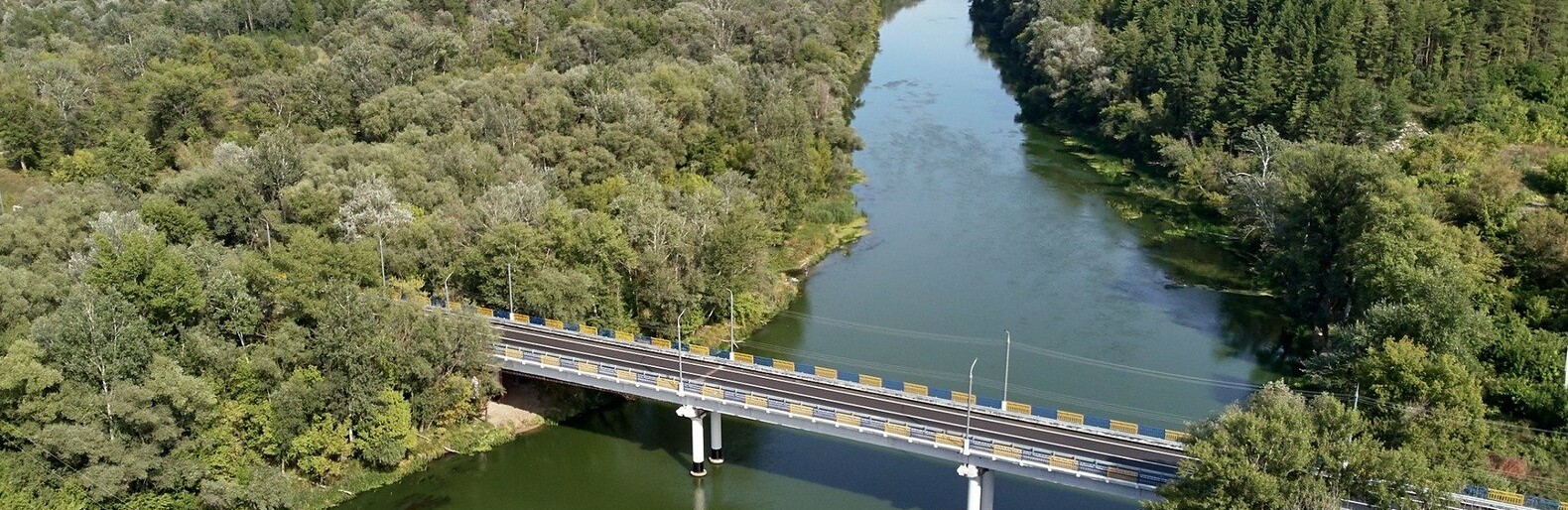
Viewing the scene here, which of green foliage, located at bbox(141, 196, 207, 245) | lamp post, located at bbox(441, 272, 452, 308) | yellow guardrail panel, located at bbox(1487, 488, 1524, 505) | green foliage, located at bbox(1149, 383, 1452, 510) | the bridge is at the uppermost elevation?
green foliage, located at bbox(141, 196, 207, 245)

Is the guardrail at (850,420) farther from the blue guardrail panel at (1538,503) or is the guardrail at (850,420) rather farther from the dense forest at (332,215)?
the blue guardrail panel at (1538,503)

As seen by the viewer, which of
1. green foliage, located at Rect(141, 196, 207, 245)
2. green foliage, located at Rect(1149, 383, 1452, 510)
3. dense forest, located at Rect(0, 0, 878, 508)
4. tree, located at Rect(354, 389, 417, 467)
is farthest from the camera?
green foliage, located at Rect(141, 196, 207, 245)

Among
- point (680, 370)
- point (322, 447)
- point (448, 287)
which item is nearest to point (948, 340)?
point (680, 370)

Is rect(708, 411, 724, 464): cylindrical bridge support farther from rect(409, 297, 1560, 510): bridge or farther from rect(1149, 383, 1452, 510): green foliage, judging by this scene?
rect(1149, 383, 1452, 510): green foliage

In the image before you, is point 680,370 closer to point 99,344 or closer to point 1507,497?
point 99,344

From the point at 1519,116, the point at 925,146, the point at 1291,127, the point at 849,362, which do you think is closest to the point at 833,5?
the point at 925,146

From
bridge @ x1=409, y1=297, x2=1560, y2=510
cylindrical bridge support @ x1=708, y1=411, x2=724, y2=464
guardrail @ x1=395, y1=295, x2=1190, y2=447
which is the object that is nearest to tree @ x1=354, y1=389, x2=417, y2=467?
guardrail @ x1=395, y1=295, x2=1190, y2=447

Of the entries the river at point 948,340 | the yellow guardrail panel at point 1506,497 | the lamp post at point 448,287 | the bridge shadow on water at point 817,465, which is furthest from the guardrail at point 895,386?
the yellow guardrail panel at point 1506,497

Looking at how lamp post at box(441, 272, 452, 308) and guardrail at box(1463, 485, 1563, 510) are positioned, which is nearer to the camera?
guardrail at box(1463, 485, 1563, 510)
